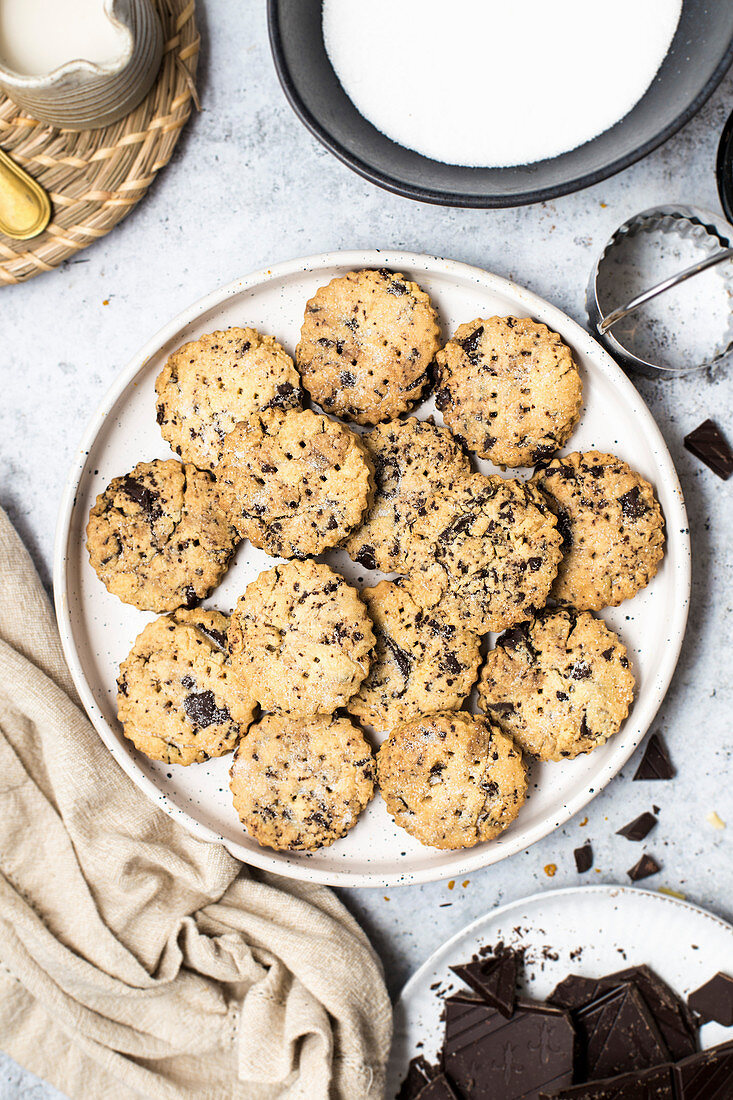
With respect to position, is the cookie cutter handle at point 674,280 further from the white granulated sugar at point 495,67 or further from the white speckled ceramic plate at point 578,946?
the white speckled ceramic plate at point 578,946

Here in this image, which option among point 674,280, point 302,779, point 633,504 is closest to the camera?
point 674,280

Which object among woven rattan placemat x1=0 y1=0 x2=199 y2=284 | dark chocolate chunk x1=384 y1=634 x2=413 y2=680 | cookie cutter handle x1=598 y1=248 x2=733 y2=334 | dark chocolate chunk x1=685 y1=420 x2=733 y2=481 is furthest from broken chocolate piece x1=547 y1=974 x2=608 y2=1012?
woven rattan placemat x1=0 y1=0 x2=199 y2=284

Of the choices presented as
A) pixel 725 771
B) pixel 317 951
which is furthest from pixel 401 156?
pixel 317 951

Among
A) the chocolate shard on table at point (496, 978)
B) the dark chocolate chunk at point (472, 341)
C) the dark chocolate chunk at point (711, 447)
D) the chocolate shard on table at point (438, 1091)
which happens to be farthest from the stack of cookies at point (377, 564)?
the chocolate shard on table at point (438, 1091)

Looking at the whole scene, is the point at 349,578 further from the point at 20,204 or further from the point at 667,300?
the point at 20,204

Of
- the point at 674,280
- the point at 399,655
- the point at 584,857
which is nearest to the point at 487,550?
the point at 399,655

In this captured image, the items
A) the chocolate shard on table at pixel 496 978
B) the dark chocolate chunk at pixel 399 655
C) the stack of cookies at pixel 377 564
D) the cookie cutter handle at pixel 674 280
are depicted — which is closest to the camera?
the cookie cutter handle at pixel 674 280

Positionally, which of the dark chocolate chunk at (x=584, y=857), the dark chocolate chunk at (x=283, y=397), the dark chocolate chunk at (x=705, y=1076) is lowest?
the dark chocolate chunk at (x=705, y=1076)
